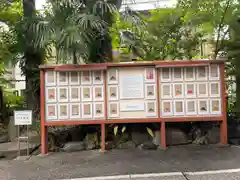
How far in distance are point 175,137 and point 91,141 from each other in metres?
2.16

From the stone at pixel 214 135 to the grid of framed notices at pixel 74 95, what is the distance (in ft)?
9.34

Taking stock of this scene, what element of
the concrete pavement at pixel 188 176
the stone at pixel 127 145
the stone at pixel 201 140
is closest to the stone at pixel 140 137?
the stone at pixel 127 145

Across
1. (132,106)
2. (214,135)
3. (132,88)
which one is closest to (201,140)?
(214,135)

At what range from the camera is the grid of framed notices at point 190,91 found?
19.5ft

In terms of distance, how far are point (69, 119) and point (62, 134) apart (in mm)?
937

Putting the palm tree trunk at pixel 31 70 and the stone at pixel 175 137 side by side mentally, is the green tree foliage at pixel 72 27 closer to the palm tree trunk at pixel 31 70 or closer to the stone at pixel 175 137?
the palm tree trunk at pixel 31 70

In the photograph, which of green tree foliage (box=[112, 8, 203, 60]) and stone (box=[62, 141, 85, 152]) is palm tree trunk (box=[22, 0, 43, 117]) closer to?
stone (box=[62, 141, 85, 152])

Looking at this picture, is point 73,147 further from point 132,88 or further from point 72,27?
point 72,27

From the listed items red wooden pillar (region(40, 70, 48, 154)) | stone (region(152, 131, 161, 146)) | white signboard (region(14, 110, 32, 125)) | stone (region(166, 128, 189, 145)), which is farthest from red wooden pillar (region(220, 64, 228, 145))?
white signboard (region(14, 110, 32, 125))

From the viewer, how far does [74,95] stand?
5.95 metres

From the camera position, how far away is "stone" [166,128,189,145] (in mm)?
6230

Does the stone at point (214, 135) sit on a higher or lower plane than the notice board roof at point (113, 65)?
lower

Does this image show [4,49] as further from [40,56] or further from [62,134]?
[62,134]

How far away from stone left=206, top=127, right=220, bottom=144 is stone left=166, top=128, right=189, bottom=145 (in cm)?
59
